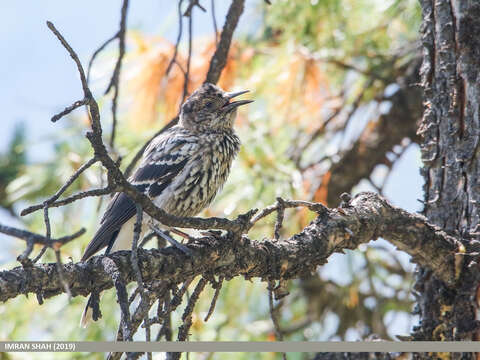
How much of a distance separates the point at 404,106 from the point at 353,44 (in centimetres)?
58

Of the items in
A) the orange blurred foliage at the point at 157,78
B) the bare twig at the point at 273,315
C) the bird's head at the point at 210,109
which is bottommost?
the bare twig at the point at 273,315

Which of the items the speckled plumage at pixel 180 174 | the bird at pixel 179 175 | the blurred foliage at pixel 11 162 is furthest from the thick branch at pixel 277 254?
the blurred foliage at pixel 11 162

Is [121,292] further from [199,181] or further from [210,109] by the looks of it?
[210,109]

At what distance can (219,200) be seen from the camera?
4332 mm

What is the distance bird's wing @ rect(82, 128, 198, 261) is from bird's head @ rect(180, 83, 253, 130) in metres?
0.22

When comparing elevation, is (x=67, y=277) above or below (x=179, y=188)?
below

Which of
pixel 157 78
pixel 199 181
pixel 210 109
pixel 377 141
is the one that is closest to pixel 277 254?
pixel 199 181

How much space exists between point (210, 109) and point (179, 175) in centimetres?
67

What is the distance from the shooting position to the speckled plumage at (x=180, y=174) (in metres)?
3.55

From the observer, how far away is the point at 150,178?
366 centimetres

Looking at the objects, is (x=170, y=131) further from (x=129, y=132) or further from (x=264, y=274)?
(x=264, y=274)

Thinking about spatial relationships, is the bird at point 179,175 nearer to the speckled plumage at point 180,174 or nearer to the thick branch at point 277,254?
the speckled plumage at point 180,174

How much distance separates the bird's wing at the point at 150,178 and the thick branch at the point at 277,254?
3.61ft

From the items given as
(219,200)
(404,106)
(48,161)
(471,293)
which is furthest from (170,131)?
(471,293)
